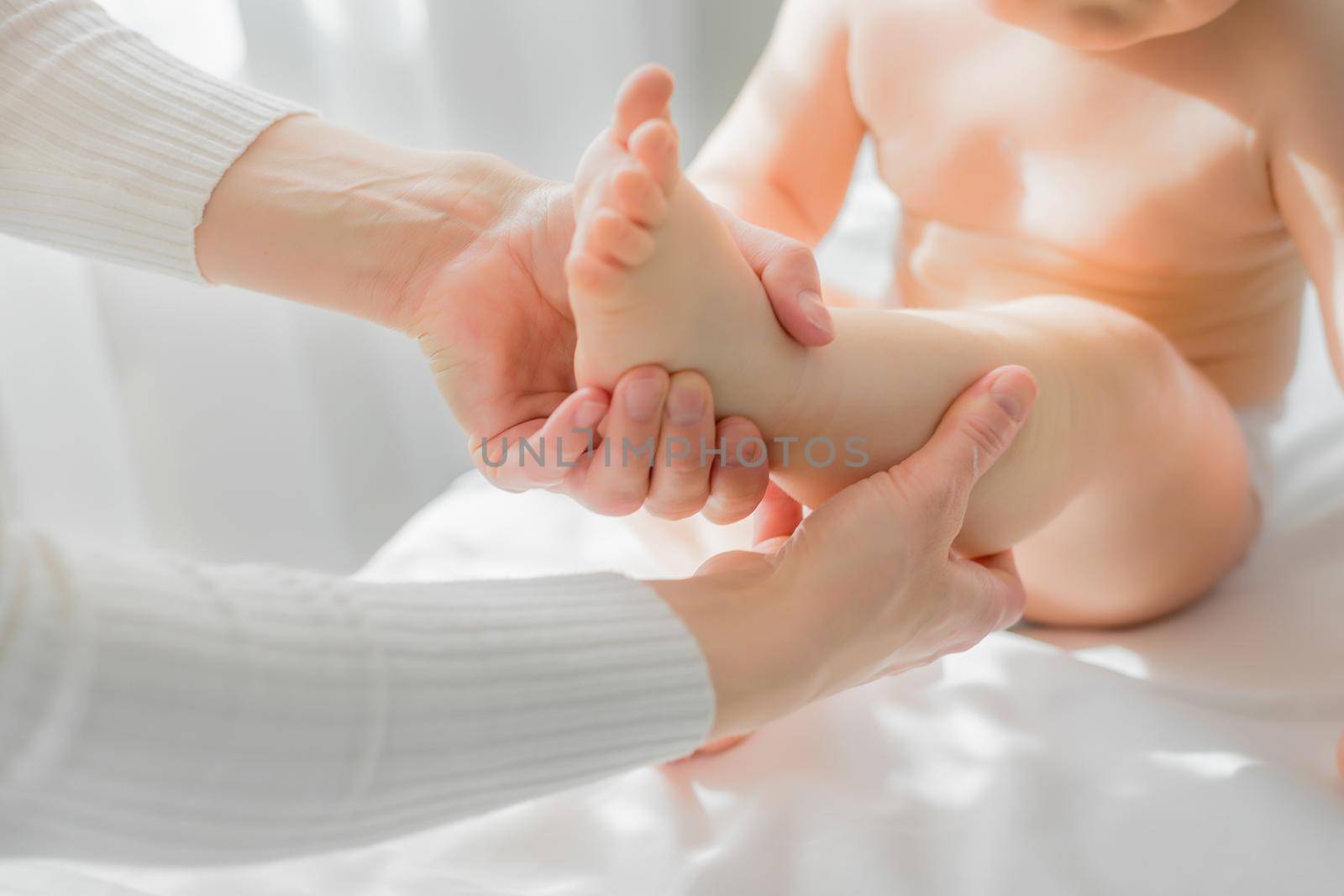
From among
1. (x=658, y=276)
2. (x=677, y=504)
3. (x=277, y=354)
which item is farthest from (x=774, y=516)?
(x=277, y=354)

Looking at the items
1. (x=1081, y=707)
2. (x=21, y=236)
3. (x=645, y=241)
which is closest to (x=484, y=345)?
(x=645, y=241)

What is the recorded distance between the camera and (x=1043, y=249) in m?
1.02

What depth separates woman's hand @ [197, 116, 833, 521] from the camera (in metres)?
0.79

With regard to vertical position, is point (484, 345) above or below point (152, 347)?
above

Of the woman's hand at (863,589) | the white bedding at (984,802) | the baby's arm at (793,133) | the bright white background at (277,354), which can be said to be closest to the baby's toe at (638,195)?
the woman's hand at (863,589)

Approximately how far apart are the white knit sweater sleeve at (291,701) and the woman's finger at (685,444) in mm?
96

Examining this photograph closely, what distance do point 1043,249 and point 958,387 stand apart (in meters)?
0.34

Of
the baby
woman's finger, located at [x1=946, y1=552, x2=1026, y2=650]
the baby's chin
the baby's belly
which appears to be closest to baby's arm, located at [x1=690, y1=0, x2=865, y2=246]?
the baby

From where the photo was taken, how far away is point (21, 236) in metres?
0.85

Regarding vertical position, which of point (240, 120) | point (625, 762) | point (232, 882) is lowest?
point (232, 882)

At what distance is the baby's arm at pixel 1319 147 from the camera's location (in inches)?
33.0

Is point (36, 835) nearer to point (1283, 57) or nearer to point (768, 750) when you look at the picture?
point (768, 750)

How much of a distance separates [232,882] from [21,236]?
0.49 metres

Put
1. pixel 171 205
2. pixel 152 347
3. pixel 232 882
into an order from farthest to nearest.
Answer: pixel 152 347 < pixel 171 205 < pixel 232 882
